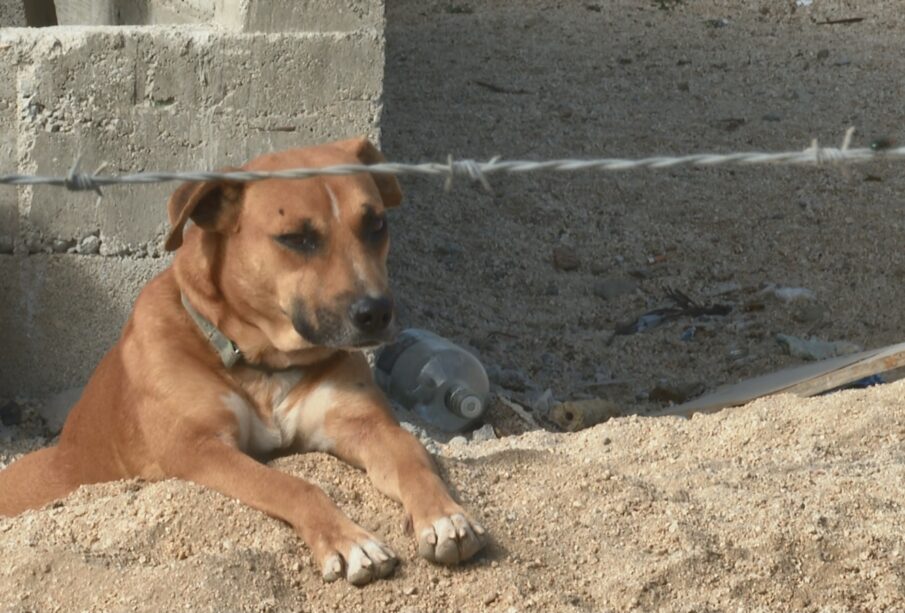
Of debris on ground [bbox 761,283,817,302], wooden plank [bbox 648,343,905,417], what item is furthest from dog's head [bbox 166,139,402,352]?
debris on ground [bbox 761,283,817,302]

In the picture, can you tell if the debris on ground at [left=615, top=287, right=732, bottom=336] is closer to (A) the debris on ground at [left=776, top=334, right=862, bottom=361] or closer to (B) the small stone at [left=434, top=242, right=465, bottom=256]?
(A) the debris on ground at [left=776, top=334, right=862, bottom=361]

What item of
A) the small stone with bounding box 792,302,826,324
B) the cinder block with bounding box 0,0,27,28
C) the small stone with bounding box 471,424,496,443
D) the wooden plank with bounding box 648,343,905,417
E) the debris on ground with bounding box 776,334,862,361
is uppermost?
the cinder block with bounding box 0,0,27,28

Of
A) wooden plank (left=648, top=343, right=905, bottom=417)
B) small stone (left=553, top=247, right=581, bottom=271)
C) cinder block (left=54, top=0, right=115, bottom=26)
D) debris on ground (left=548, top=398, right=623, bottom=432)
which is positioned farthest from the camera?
small stone (left=553, top=247, right=581, bottom=271)

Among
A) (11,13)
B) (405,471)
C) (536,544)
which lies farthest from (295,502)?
(11,13)

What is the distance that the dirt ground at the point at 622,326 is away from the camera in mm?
3369

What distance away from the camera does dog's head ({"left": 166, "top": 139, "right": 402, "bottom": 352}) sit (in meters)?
3.77

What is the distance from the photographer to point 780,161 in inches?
114

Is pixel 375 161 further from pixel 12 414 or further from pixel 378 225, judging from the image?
pixel 12 414

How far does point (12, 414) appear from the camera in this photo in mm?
5551

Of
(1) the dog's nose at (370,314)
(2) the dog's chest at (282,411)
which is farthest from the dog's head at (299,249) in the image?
(2) the dog's chest at (282,411)

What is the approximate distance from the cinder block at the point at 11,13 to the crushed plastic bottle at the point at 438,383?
4.09m

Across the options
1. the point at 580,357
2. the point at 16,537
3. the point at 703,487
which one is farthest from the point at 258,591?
the point at 580,357

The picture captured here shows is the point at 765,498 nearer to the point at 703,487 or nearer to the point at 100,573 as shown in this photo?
the point at 703,487

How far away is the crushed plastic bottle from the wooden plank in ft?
2.50
